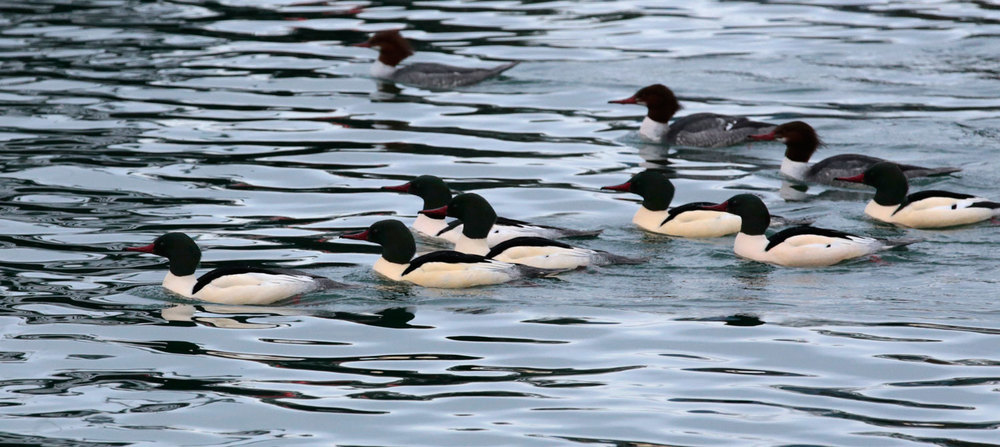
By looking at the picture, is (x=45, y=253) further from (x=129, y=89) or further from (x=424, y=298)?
(x=129, y=89)

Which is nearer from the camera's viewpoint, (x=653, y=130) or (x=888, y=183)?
(x=888, y=183)

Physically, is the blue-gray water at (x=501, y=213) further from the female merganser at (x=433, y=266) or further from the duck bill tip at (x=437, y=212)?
the duck bill tip at (x=437, y=212)

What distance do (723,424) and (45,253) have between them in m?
6.73

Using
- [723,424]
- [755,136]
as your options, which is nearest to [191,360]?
[723,424]

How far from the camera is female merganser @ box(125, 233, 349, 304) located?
1057cm

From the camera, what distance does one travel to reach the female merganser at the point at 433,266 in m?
11.0

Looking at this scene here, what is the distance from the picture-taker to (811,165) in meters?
Result: 15.6

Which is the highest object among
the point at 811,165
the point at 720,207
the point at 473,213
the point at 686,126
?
the point at 686,126

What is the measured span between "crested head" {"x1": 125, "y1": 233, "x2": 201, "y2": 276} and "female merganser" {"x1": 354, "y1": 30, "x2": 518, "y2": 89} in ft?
33.6

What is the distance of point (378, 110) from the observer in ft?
64.2

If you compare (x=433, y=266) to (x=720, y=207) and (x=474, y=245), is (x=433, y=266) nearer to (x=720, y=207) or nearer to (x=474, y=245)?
(x=474, y=245)

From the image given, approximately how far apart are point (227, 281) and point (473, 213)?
232cm

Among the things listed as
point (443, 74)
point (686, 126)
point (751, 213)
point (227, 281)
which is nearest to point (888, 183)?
point (751, 213)

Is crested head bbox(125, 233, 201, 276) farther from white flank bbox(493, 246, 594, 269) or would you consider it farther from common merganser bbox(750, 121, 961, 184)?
common merganser bbox(750, 121, 961, 184)
